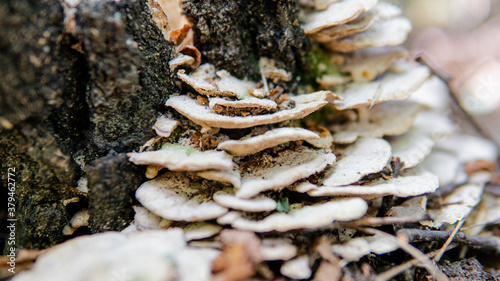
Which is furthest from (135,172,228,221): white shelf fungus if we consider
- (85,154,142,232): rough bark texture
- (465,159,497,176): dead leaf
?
(465,159,497,176): dead leaf

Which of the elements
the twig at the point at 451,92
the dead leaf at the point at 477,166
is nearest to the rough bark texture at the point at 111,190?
the twig at the point at 451,92

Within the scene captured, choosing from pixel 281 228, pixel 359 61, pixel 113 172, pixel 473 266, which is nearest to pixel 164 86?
pixel 113 172

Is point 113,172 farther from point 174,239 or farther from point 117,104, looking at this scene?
point 174,239

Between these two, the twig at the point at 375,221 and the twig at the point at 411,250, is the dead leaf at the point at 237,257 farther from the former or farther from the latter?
the twig at the point at 411,250

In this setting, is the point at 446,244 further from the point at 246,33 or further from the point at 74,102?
the point at 74,102

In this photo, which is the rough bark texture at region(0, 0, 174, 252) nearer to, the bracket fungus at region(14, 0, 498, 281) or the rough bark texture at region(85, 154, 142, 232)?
the rough bark texture at region(85, 154, 142, 232)
